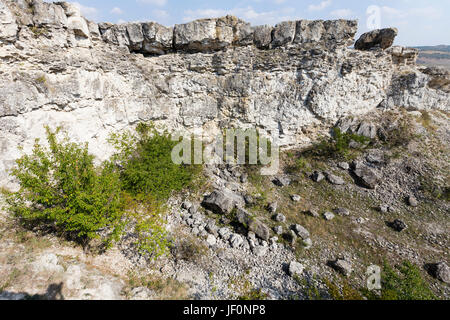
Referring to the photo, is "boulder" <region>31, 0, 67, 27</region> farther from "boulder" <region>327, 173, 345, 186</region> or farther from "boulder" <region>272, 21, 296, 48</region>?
"boulder" <region>327, 173, 345, 186</region>

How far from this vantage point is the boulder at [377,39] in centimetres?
1292

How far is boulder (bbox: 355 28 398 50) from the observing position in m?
12.9

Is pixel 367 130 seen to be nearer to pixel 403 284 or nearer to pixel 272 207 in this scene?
pixel 272 207

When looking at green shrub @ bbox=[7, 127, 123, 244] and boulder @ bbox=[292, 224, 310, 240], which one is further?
boulder @ bbox=[292, 224, 310, 240]

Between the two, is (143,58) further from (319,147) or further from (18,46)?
(319,147)

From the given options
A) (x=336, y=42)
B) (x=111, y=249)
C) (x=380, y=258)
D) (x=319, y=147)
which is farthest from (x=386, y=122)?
(x=111, y=249)

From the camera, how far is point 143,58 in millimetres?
11820

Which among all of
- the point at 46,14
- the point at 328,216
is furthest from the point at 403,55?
the point at 46,14

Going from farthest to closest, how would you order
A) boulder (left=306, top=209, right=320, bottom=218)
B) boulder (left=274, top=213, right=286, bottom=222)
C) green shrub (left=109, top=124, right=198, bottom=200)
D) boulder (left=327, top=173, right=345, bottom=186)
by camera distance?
boulder (left=327, top=173, right=345, bottom=186) → boulder (left=306, top=209, right=320, bottom=218) → boulder (left=274, top=213, right=286, bottom=222) → green shrub (left=109, top=124, right=198, bottom=200)

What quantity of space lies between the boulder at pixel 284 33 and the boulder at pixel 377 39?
592 cm

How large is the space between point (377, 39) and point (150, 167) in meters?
17.4

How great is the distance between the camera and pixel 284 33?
12.0m

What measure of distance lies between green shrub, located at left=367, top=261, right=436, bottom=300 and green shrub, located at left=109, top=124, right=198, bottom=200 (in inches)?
369

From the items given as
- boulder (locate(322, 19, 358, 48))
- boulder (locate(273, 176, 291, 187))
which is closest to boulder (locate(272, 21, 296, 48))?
boulder (locate(322, 19, 358, 48))
